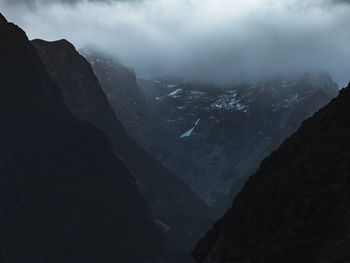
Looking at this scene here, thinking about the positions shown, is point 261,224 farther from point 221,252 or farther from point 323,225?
point 323,225

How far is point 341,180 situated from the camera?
88.3m

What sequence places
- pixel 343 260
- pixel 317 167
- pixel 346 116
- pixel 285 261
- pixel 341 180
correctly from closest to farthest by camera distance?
pixel 343 260 → pixel 285 261 → pixel 341 180 → pixel 317 167 → pixel 346 116

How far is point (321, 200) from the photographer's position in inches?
3386

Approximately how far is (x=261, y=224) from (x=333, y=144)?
11.5m

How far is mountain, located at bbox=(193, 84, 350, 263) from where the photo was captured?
81.2m

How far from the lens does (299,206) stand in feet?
295

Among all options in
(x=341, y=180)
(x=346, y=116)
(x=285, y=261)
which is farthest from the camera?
(x=346, y=116)

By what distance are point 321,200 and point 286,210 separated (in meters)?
6.69

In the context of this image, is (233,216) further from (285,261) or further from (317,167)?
(285,261)

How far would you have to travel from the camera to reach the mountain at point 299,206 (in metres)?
81.2

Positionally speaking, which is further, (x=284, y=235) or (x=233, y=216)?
(x=233, y=216)

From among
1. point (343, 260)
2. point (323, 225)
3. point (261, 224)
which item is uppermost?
point (261, 224)

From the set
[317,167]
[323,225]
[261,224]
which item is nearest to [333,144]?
[317,167]

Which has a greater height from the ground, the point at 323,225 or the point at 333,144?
the point at 333,144
